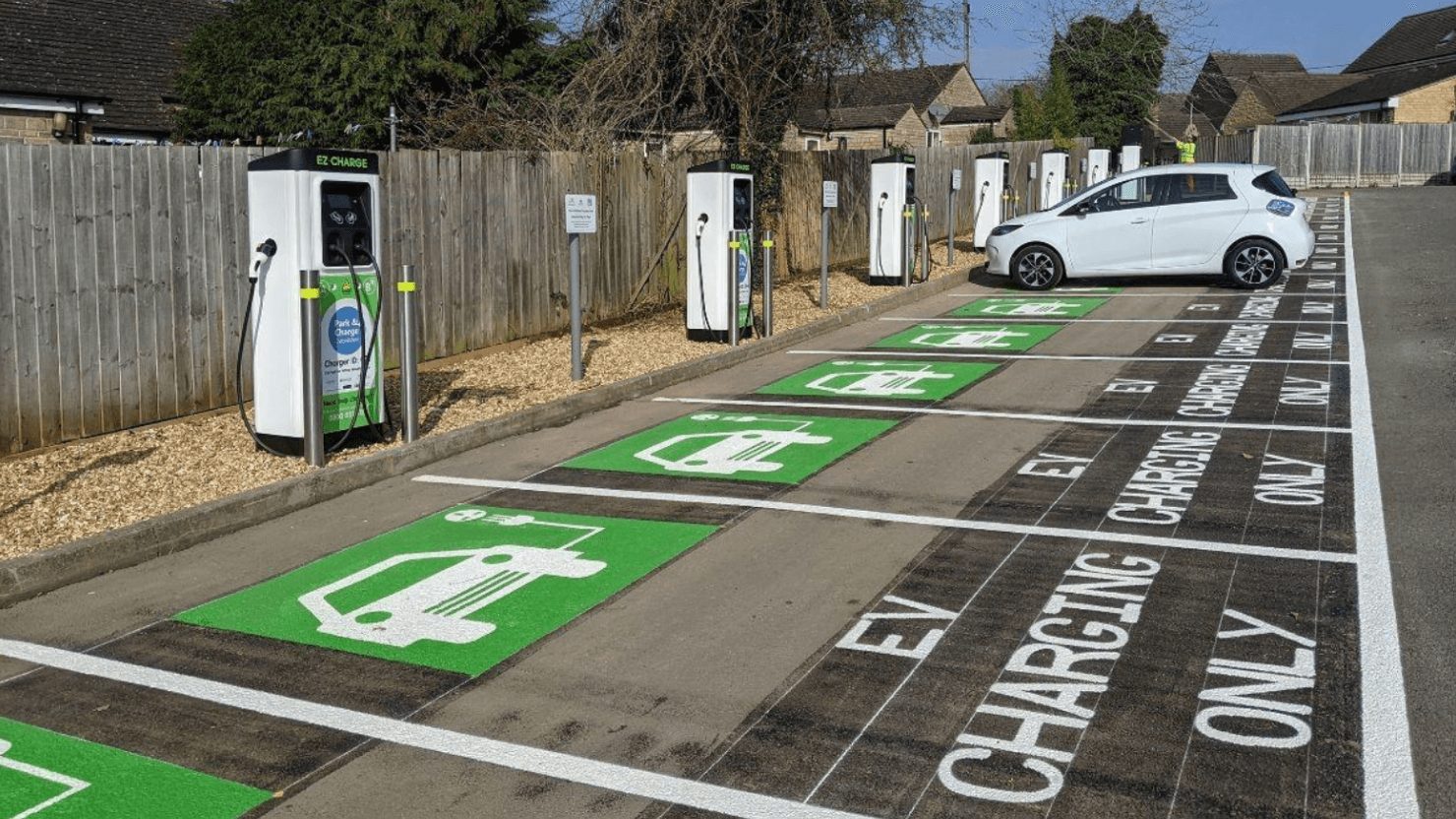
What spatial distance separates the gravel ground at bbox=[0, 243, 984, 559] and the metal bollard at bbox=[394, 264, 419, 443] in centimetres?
28

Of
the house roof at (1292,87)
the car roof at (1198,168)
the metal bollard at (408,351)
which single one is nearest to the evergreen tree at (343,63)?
the car roof at (1198,168)

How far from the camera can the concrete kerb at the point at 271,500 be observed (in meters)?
6.92

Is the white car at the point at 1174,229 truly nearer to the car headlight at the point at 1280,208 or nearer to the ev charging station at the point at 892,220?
the car headlight at the point at 1280,208

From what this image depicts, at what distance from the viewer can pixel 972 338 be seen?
15188 millimetres

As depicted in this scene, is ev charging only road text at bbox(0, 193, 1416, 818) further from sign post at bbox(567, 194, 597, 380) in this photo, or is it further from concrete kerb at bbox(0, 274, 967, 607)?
sign post at bbox(567, 194, 597, 380)

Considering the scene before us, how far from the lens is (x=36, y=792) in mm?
4520

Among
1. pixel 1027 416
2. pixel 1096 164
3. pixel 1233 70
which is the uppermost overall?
pixel 1233 70

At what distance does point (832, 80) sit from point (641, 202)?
13.7 ft

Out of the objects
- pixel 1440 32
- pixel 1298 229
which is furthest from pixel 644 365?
pixel 1440 32

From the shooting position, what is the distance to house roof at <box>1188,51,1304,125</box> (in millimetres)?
73812

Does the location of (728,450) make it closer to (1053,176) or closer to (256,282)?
(256,282)

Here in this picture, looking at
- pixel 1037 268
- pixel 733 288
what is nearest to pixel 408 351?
pixel 733 288

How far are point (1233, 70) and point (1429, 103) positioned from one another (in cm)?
2354

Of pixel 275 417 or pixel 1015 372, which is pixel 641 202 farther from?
pixel 275 417
